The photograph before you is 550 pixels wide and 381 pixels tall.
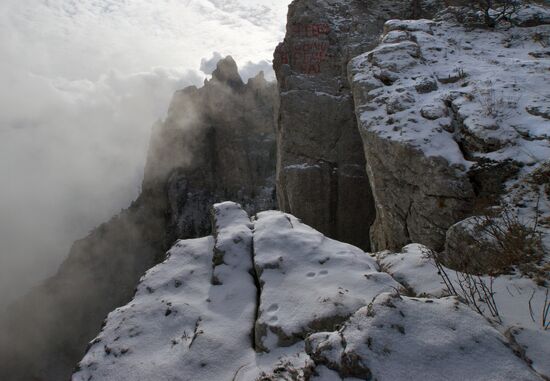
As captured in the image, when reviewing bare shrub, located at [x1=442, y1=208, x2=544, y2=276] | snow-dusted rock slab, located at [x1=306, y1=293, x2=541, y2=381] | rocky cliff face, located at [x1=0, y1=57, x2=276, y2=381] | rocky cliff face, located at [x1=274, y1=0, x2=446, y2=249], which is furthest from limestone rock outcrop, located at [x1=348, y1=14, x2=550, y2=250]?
rocky cliff face, located at [x1=0, y1=57, x2=276, y2=381]

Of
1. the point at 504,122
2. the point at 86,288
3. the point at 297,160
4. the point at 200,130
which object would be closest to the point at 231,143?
the point at 200,130

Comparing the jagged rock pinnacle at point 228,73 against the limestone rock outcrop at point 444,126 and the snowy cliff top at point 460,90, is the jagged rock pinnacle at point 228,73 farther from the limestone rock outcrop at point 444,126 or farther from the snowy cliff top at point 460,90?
the limestone rock outcrop at point 444,126

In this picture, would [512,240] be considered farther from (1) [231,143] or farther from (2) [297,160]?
(1) [231,143]

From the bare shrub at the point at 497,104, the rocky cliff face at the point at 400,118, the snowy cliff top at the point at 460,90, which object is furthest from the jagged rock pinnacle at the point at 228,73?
the bare shrub at the point at 497,104

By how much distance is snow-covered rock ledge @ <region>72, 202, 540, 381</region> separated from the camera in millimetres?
2916

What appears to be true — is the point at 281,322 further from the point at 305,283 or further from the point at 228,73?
the point at 228,73

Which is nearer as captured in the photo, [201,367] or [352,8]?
[201,367]

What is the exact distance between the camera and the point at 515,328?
3.23 m

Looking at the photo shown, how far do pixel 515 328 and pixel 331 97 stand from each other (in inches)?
690

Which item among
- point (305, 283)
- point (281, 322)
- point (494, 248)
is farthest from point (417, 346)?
point (494, 248)

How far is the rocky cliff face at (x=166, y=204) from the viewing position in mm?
46625

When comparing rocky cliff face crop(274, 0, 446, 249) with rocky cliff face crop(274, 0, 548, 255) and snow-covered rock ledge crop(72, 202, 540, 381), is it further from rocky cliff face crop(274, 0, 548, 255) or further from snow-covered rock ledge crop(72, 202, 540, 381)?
snow-covered rock ledge crop(72, 202, 540, 381)

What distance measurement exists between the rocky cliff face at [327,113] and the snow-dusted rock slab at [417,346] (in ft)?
54.3

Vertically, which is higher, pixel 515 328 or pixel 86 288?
pixel 515 328
